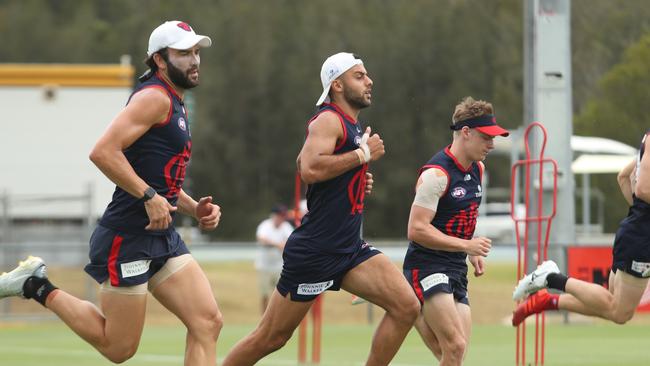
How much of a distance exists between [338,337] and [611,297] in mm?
9157

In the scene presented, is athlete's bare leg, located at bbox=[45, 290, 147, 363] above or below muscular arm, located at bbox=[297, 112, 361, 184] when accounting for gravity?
below

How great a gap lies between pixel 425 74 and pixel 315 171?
48681 millimetres

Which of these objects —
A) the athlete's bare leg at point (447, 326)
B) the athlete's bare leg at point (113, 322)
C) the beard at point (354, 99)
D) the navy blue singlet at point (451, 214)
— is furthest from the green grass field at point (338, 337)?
the athlete's bare leg at point (113, 322)

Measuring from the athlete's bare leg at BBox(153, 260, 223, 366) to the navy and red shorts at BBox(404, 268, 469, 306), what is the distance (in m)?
1.84

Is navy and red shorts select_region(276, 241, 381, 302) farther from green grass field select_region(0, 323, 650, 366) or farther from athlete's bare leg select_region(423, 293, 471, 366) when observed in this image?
green grass field select_region(0, 323, 650, 366)

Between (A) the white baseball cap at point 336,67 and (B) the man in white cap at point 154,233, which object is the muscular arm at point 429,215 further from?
(B) the man in white cap at point 154,233

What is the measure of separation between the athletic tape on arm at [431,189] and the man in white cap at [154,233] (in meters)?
1.76

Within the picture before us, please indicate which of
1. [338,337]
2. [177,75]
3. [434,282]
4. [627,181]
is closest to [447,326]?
[434,282]

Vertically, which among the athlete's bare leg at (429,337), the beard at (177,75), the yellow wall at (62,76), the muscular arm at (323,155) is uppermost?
the yellow wall at (62,76)

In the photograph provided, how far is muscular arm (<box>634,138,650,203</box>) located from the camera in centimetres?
1062

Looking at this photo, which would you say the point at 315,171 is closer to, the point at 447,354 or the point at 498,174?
the point at 447,354

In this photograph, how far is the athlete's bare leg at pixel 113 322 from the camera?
9.41 metres

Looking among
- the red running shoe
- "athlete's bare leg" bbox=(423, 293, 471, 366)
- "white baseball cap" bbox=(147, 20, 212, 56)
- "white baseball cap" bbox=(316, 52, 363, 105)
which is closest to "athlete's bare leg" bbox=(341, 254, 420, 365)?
"athlete's bare leg" bbox=(423, 293, 471, 366)

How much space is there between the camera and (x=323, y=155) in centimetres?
982
